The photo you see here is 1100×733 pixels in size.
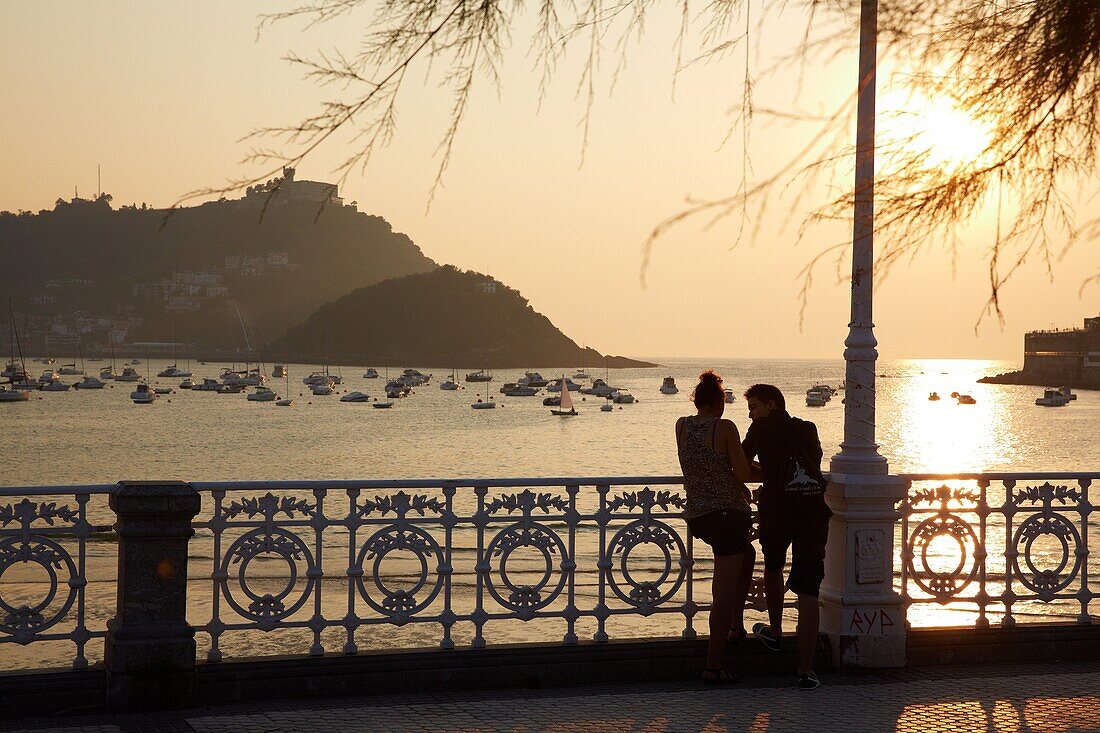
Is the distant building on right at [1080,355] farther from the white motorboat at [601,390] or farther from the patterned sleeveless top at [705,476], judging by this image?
the patterned sleeveless top at [705,476]

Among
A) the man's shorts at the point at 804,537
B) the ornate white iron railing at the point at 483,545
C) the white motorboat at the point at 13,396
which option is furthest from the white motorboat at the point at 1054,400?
the man's shorts at the point at 804,537

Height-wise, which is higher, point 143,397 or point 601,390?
point 601,390

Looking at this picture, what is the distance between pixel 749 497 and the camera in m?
7.37

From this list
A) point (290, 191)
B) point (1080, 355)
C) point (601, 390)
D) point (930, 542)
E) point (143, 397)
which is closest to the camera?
point (290, 191)

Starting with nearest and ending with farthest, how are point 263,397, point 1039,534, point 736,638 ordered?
point 736,638 < point 1039,534 < point 263,397

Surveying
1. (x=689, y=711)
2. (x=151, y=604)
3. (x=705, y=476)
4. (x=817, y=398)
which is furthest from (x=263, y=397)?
(x=689, y=711)

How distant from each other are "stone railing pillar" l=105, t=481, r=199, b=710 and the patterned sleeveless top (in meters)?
2.85

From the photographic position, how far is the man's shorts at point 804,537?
7.26 meters

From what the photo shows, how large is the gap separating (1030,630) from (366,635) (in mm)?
16840

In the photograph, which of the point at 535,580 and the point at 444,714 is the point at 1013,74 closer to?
the point at 444,714

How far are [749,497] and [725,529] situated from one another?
34 centimetres

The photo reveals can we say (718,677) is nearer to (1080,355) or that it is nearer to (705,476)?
(705,476)

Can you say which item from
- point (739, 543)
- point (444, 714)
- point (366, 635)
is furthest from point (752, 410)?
point (366, 635)

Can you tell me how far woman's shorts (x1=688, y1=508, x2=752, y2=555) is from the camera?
281 inches
